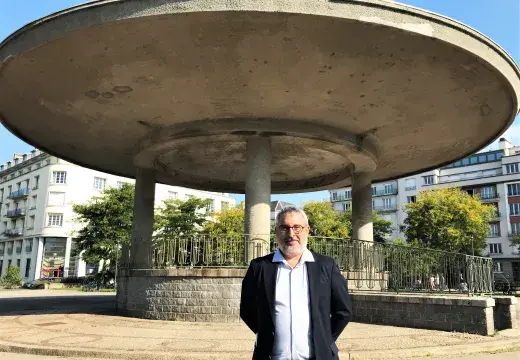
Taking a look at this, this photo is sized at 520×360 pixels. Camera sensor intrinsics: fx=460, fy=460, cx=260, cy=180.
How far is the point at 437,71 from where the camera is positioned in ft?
34.9

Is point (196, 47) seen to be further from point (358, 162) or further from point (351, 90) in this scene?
point (358, 162)

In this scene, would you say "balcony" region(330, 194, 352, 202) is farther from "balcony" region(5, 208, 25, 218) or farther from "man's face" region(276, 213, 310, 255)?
"man's face" region(276, 213, 310, 255)

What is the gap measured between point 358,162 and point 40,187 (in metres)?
63.3

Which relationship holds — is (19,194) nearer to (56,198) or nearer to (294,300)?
(56,198)

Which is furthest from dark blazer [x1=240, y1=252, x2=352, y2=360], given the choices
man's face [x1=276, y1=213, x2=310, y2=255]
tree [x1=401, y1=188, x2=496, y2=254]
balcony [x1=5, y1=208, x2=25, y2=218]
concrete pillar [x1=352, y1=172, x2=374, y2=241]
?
balcony [x1=5, y1=208, x2=25, y2=218]

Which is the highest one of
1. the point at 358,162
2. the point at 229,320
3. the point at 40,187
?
the point at 40,187

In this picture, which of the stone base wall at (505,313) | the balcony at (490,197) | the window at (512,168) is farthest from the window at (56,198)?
the window at (512,168)

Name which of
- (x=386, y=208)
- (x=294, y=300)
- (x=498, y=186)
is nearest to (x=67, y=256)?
(x=386, y=208)

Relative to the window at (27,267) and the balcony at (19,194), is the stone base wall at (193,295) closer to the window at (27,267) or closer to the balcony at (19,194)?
the window at (27,267)

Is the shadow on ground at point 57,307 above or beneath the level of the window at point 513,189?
beneath

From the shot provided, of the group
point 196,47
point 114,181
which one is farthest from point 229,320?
point 114,181

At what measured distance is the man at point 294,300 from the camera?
3271 mm

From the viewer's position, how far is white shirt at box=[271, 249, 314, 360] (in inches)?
128

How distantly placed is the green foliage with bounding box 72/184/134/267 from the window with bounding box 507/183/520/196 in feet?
185
